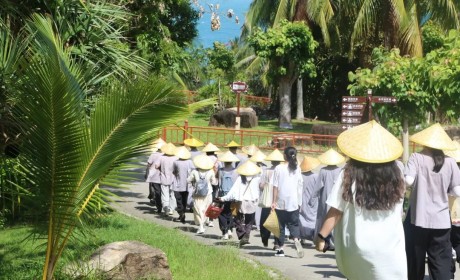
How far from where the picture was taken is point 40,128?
6.40 m

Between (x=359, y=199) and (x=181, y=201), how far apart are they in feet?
34.3

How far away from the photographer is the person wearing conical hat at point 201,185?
1440 cm

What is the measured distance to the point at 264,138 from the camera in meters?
30.7

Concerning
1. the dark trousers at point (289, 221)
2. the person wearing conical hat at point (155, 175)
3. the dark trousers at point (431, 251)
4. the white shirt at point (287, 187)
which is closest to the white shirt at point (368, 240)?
the dark trousers at point (431, 251)

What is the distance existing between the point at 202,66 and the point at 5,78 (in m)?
48.7

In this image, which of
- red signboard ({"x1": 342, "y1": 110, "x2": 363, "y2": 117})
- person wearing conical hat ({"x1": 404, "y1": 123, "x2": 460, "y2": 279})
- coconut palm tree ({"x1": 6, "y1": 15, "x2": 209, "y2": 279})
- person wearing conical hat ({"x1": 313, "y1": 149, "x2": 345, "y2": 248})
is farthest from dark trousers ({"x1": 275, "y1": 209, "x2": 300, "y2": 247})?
coconut palm tree ({"x1": 6, "y1": 15, "x2": 209, "y2": 279})

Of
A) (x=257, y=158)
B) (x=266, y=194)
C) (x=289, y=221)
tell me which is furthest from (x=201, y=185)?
(x=289, y=221)

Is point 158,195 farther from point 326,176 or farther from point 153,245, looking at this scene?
point 326,176

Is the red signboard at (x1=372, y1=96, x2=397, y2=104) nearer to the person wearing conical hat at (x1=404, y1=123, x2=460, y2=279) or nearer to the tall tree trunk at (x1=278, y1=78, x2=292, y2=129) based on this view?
the person wearing conical hat at (x1=404, y1=123, x2=460, y2=279)

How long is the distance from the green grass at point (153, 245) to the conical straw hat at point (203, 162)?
118cm

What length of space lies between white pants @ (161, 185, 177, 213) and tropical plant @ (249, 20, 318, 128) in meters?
19.5

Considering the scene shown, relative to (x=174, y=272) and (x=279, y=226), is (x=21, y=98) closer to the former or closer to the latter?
(x=174, y=272)

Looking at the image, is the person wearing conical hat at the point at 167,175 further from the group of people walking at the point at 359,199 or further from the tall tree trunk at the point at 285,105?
the tall tree trunk at the point at 285,105

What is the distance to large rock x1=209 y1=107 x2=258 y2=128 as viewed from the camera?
121ft
